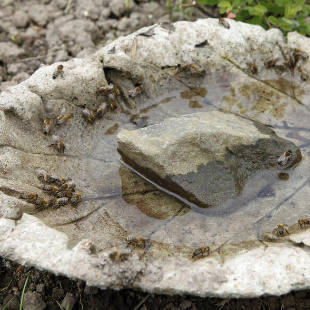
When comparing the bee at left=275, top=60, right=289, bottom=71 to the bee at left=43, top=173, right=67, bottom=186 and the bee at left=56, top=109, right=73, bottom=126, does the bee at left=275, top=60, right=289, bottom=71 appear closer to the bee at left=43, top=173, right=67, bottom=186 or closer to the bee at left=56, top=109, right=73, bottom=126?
the bee at left=56, top=109, right=73, bottom=126

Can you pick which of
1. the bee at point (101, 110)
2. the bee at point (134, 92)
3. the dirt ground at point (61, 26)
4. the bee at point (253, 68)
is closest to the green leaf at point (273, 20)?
the bee at point (253, 68)

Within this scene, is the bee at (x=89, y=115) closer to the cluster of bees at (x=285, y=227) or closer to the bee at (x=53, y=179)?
the bee at (x=53, y=179)

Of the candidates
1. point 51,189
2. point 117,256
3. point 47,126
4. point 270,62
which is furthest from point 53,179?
point 270,62

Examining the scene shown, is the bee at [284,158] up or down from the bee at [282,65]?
down

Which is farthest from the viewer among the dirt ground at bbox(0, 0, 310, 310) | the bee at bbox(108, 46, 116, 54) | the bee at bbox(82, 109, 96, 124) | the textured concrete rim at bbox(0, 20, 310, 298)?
the dirt ground at bbox(0, 0, 310, 310)

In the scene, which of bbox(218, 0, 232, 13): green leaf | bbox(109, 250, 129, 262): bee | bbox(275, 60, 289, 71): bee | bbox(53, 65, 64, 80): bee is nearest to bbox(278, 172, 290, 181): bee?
bbox(275, 60, 289, 71): bee

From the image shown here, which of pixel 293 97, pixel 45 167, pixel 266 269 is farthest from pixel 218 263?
pixel 293 97
